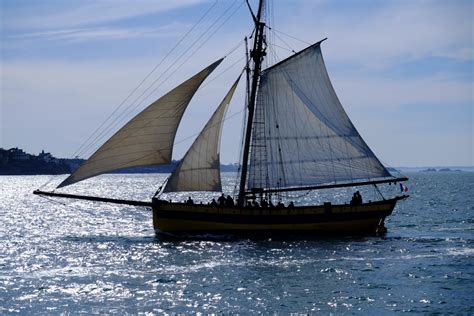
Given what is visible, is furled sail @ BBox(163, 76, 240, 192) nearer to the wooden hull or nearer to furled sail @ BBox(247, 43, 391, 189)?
the wooden hull

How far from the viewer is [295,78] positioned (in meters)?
46.7

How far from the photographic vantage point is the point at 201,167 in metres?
44.3

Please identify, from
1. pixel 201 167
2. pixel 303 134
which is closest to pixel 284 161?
pixel 303 134

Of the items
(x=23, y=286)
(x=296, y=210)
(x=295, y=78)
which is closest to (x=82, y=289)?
(x=23, y=286)

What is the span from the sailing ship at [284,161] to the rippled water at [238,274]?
2103 millimetres

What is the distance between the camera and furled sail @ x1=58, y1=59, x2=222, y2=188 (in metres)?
41.4

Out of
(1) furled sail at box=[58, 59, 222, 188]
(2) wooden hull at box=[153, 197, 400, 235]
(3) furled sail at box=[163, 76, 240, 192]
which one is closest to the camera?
(1) furled sail at box=[58, 59, 222, 188]

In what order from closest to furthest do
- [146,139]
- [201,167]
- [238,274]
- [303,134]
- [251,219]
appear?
[238,274] < [146,139] < [201,167] < [251,219] < [303,134]

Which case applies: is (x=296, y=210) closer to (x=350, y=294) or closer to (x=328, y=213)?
(x=328, y=213)

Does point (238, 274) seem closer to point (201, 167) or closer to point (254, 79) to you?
point (201, 167)

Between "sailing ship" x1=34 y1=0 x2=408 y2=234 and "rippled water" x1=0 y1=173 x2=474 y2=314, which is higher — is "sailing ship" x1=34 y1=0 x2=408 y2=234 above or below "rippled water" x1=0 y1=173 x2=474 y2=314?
Result: above

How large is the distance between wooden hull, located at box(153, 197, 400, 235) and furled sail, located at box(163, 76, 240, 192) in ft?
4.84

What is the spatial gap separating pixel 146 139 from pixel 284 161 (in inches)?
384

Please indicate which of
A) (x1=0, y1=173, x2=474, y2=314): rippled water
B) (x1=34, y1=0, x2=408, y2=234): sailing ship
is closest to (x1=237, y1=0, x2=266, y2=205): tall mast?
(x1=34, y1=0, x2=408, y2=234): sailing ship
